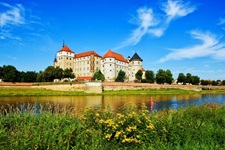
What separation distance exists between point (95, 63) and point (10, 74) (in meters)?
37.2

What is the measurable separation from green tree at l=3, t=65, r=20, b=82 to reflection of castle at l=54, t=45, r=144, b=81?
836 inches

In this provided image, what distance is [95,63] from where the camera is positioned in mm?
97375

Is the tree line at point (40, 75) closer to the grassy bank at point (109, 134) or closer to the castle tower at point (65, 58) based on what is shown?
the castle tower at point (65, 58)

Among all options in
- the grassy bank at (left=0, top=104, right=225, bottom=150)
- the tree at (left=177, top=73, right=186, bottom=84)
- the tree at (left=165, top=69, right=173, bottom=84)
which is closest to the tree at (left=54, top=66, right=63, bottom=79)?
the tree at (left=165, top=69, right=173, bottom=84)

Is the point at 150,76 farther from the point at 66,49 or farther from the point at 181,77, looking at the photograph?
the point at 66,49

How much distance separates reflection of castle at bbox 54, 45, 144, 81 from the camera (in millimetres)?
91106

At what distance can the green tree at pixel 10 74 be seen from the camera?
7600 centimetres

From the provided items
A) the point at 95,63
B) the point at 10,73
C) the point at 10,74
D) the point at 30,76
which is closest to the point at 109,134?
the point at 10,74

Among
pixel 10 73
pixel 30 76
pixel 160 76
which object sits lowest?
pixel 160 76

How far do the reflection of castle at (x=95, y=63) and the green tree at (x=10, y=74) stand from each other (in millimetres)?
21231

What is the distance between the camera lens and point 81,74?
3861 inches

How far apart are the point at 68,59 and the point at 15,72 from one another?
25.9 m

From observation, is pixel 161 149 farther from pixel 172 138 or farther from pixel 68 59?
pixel 68 59

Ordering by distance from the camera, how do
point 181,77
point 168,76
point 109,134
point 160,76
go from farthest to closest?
1. point 181,77
2. point 168,76
3. point 160,76
4. point 109,134
